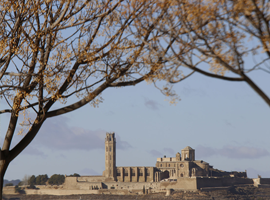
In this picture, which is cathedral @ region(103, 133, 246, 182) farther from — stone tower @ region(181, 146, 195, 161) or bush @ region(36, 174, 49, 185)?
bush @ region(36, 174, 49, 185)

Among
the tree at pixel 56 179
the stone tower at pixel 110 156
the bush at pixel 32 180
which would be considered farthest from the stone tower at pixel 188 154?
the bush at pixel 32 180

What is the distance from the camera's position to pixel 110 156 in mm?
83875

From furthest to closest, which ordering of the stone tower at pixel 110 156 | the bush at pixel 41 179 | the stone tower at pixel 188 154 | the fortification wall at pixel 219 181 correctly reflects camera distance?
1. the bush at pixel 41 179
2. the stone tower at pixel 188 154
3. the stone tower at pixel 110 156
4. the fortification wall at pixel 219 181

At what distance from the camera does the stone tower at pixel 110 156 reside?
7931cm

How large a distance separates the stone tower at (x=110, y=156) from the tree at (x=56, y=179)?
642 inches

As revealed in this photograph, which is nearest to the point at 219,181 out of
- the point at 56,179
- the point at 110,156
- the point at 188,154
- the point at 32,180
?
the point at 188,154

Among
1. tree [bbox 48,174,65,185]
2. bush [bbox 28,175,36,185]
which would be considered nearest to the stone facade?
tree [bbox 48,174,65,185]

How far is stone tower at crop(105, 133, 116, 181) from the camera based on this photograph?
260ft

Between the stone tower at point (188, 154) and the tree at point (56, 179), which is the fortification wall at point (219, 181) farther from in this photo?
the tree at point (56, 179)

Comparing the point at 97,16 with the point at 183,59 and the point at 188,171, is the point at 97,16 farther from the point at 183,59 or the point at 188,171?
the point at 188,171

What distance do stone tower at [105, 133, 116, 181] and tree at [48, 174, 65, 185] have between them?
53.5ft

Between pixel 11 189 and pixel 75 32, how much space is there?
275 ft

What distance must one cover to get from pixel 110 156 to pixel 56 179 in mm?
19149

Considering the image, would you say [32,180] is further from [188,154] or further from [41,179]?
[188,154]
